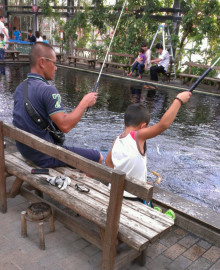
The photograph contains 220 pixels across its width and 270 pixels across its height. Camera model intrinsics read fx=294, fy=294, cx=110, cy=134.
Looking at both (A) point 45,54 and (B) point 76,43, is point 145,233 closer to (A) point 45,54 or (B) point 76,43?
(A) point 45,54

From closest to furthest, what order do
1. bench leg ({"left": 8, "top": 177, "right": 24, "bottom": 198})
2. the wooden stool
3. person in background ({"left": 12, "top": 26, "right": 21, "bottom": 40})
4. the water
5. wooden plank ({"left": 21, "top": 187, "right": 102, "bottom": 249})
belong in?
wooden plank ({"left": 21, "top": 187, "right": 102, "bottom": 249})
the wooden stool
bench leg ({"left": 8, "top": 177, "right": 24, "bottom": 198})
the water
person in background ({"left": 12, "top": 26, "right": 21, "bottom": 40})

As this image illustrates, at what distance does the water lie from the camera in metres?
4.55

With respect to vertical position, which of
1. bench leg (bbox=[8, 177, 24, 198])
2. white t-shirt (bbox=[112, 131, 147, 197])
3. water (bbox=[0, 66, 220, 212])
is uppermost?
white t-shirt (bbox=[112, 131, 147, 197])

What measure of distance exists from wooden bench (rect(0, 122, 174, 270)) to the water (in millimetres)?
1974

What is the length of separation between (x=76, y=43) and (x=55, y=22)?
381cm

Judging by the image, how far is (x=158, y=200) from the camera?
3279 millimetres

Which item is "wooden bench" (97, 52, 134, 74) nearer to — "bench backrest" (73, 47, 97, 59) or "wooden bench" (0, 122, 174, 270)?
"bench backrest" (73, 47, 97, 59)

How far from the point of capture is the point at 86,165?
82.3 inches

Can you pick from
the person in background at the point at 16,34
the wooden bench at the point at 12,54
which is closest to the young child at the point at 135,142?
the wooden bench at the point at 12,54

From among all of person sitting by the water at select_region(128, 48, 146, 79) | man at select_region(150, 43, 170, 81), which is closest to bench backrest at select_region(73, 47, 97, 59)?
person sitting by the water at select_region(128, 48, 146, 79)

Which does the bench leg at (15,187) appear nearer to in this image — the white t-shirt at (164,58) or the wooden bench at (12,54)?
the white t-shirt at (164,58)

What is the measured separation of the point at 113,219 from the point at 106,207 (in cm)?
30

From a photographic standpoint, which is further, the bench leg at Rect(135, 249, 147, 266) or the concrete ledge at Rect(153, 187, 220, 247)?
the concrete ledge at Rect(153, 187, 220, 247)

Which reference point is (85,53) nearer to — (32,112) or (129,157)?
(32,112)
